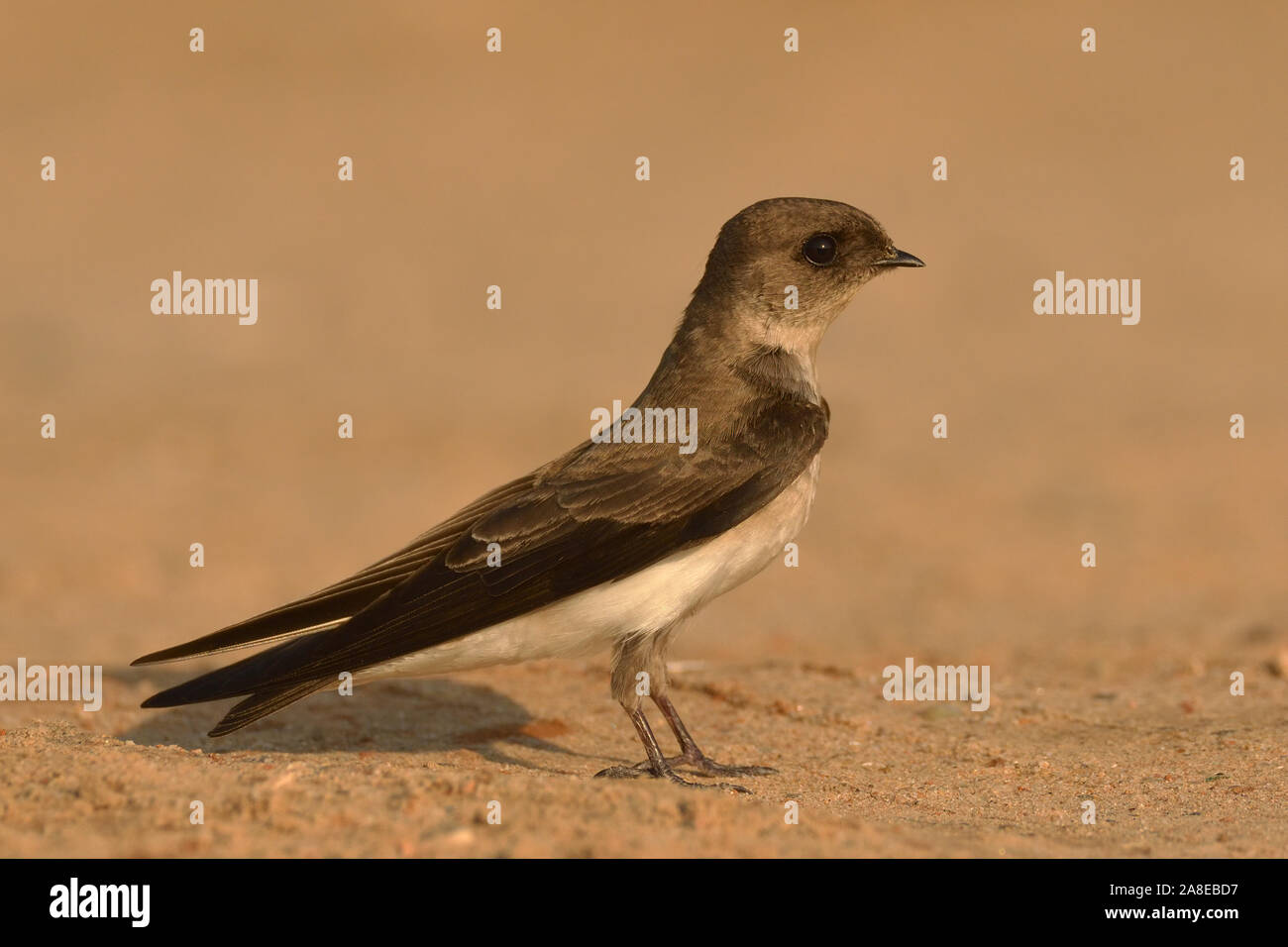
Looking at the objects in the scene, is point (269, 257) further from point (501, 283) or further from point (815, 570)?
point (815, 570)

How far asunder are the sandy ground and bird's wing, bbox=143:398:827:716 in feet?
1.26

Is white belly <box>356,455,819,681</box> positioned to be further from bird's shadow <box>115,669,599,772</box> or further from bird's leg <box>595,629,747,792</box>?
bird's shadow <box>115,669,599,772</box>

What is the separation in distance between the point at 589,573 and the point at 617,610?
6.8 inches

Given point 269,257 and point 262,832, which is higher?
point 269,257

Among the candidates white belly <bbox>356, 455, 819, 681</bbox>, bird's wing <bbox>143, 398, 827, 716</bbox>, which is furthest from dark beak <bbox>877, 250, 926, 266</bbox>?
white belly <bbox>356, 455, 819, 681</bbox>

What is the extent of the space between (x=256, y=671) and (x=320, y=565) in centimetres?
565

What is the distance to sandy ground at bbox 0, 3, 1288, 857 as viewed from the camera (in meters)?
5.62

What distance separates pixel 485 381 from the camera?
15.6 meters

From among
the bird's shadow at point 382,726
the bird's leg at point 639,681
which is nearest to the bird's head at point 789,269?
the bird's leg at point 639,681

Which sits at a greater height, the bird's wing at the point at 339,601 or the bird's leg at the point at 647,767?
the bird's wing at the point at 339,601

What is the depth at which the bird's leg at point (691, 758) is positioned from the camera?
20.5 ft

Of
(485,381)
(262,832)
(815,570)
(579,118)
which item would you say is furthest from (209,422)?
(579,118)

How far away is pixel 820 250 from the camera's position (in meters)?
6.75

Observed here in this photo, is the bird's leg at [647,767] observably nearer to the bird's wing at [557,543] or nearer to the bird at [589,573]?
the bird at [589,573]
